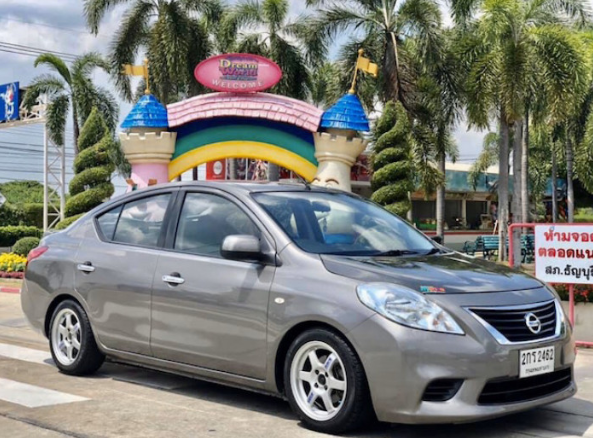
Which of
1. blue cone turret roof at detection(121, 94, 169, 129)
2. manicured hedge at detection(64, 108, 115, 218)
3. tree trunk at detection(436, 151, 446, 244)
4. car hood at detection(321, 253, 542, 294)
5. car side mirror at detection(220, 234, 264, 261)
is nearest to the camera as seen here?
car hood at detection(321, 253, 542, 294)

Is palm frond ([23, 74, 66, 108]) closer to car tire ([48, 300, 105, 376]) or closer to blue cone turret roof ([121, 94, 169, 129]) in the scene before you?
blue cone turret roof ([121, 94, 169, 129])

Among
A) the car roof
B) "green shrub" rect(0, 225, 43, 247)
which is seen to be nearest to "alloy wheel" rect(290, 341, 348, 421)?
the car roof

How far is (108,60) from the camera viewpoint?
96.0 feet

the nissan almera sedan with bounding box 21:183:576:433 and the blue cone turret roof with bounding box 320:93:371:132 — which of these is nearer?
the nissan almera sedan with bounding box 21:183:576:433

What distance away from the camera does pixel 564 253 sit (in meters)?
8.60

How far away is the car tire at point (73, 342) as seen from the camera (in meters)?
6.70

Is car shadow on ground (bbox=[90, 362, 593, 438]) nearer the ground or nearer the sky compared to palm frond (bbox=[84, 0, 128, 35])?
nearer the ground

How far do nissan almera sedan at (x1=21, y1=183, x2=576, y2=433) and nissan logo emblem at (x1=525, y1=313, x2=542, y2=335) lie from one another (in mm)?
26

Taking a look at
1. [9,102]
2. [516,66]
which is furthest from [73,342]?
[9,102]

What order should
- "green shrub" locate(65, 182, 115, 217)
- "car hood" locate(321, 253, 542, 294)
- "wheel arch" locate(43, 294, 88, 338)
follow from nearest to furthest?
"car hood" locate(321, 253, 542, 294) → "wheel arch" locate(43, 294, 88, 338) → "green shrub" locate(65, 182, 115, 217)

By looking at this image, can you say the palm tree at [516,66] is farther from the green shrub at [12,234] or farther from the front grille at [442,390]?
the green shrub at [12,234]

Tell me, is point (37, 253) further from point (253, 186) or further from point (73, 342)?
point (253, 186)

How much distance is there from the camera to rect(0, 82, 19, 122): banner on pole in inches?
1517

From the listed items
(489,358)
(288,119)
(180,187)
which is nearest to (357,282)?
(489,358)
